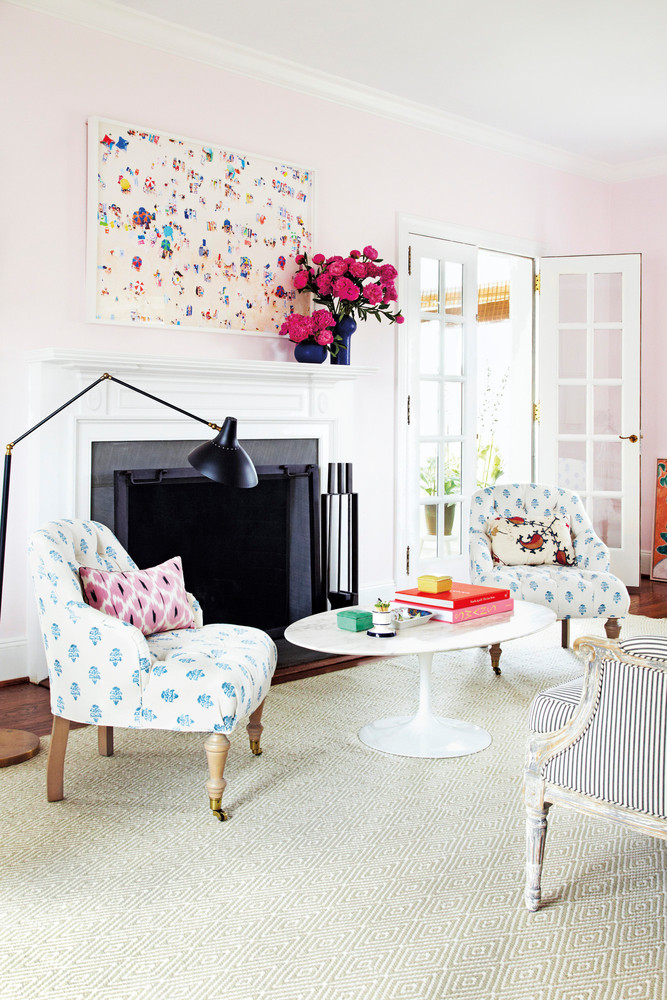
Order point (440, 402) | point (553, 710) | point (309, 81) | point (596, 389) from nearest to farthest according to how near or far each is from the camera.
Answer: point (553, 710) < point (309, 81) < point (440, 402) < point (596, 389)

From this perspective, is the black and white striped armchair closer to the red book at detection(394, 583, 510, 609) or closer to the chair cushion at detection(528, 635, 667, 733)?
the chair cushion at detection(528, 635, 667, 733)

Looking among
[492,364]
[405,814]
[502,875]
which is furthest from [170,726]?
[492,364]

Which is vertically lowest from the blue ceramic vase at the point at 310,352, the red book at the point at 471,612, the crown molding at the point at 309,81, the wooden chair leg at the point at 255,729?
the wooden chair leg at the point at 255,729

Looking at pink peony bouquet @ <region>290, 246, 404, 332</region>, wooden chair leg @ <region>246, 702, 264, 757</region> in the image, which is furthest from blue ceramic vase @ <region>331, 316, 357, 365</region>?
wooden chair leg @ <region>246, 702, 264, 757</region>

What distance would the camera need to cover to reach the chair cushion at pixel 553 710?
6.25 feet

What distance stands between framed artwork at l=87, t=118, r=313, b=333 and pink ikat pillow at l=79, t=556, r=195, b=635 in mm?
1455

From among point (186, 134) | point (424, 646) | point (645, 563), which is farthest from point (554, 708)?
point (645, 563)

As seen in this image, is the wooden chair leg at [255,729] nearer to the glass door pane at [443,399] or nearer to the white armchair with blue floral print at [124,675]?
the white armchair with blue floral print at [124,675]

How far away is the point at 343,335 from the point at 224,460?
193 cm

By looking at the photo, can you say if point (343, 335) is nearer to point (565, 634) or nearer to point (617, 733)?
point (565, 634)

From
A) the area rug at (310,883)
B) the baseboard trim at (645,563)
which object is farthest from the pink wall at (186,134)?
the baseboard trim at (645,563)

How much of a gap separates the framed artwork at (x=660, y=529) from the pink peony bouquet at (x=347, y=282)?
8.85 ft

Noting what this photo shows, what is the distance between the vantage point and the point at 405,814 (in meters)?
2.39

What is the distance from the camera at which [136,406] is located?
3738 mm
